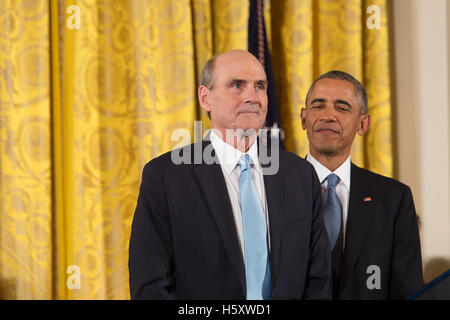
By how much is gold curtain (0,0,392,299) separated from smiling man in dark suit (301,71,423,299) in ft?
0.58

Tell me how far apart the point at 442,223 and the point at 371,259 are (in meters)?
0.33

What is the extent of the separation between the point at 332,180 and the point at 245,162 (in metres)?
0.28

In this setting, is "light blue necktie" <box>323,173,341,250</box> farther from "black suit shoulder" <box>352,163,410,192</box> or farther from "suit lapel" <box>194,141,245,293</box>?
"suit lapel" <box>194,141,245,293</box>

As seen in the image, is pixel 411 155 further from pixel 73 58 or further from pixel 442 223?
pixel 73 58

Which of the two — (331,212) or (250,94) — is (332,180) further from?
(250,94)

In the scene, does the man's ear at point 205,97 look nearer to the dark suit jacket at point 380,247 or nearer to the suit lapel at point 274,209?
the suit lapel at point 274,209

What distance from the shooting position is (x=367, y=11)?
1.56 meters

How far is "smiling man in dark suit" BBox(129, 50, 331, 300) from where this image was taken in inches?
46.6

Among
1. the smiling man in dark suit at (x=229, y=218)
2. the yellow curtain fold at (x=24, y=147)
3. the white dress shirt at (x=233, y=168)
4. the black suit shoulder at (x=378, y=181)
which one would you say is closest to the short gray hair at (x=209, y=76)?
the smiling man in dark suit at (x=229, y=218)

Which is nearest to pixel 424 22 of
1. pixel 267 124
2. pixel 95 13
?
pixel 267 124

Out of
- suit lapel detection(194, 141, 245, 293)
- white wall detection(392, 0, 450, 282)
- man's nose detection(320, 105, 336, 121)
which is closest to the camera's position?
suit lapel detection(194, 141, 245, 293)

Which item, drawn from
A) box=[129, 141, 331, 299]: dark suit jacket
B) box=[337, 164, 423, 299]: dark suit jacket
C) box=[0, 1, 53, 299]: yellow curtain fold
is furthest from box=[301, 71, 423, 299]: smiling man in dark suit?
box=[0, 1, 53, 299]: yellow curtain fold

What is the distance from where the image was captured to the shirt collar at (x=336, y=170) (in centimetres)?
134

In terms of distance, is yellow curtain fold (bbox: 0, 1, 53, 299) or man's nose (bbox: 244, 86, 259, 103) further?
yellow curtain fold (bbox: 0, 1, 53, 299)
